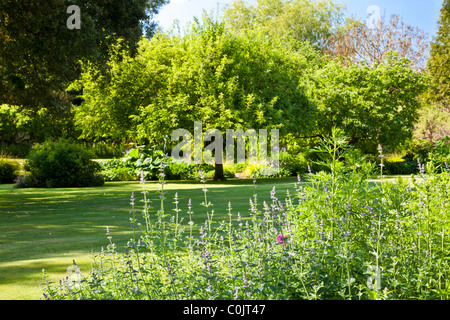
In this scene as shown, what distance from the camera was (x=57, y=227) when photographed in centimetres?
820

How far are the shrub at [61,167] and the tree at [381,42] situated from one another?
22.5 m

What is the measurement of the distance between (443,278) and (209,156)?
59.9 ft

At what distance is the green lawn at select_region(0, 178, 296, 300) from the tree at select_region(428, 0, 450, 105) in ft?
87.5

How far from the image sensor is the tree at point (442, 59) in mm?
34400

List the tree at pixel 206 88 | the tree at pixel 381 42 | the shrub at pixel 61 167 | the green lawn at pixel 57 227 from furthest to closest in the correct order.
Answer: the tree at pixel 381 42 → the tree at pixel 206 88 → the shrub at pixel 61 167 → the green lawn at pixel 57 227

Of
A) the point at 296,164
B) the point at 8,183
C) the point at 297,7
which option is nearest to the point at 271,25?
the point at 297,7

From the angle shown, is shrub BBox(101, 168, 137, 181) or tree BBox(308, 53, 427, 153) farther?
tree BBox(308, 53, 427, 153)

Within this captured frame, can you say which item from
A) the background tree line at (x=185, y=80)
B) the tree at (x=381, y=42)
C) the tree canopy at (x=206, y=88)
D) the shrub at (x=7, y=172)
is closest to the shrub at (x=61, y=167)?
the background tree line at (x=185, y=80)

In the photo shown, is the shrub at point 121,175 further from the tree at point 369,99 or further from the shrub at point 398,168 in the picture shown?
the shrub at point 398,168

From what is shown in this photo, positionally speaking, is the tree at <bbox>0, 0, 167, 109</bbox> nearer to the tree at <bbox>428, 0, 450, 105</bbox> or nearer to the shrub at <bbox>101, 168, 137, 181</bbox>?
the shrub at <bbox>101, 168, 137, 181</bbox>

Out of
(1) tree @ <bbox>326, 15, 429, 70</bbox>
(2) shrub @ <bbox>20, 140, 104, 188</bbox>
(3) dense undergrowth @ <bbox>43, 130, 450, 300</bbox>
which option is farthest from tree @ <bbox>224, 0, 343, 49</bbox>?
(3) dense undergrowth @ <bbox>43, 130, 450, 300</bbox>

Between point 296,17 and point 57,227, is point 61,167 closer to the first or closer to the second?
point 57,227

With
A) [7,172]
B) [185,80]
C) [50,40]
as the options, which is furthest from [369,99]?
[7,172]

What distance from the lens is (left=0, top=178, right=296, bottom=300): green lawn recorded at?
5.11 metres
